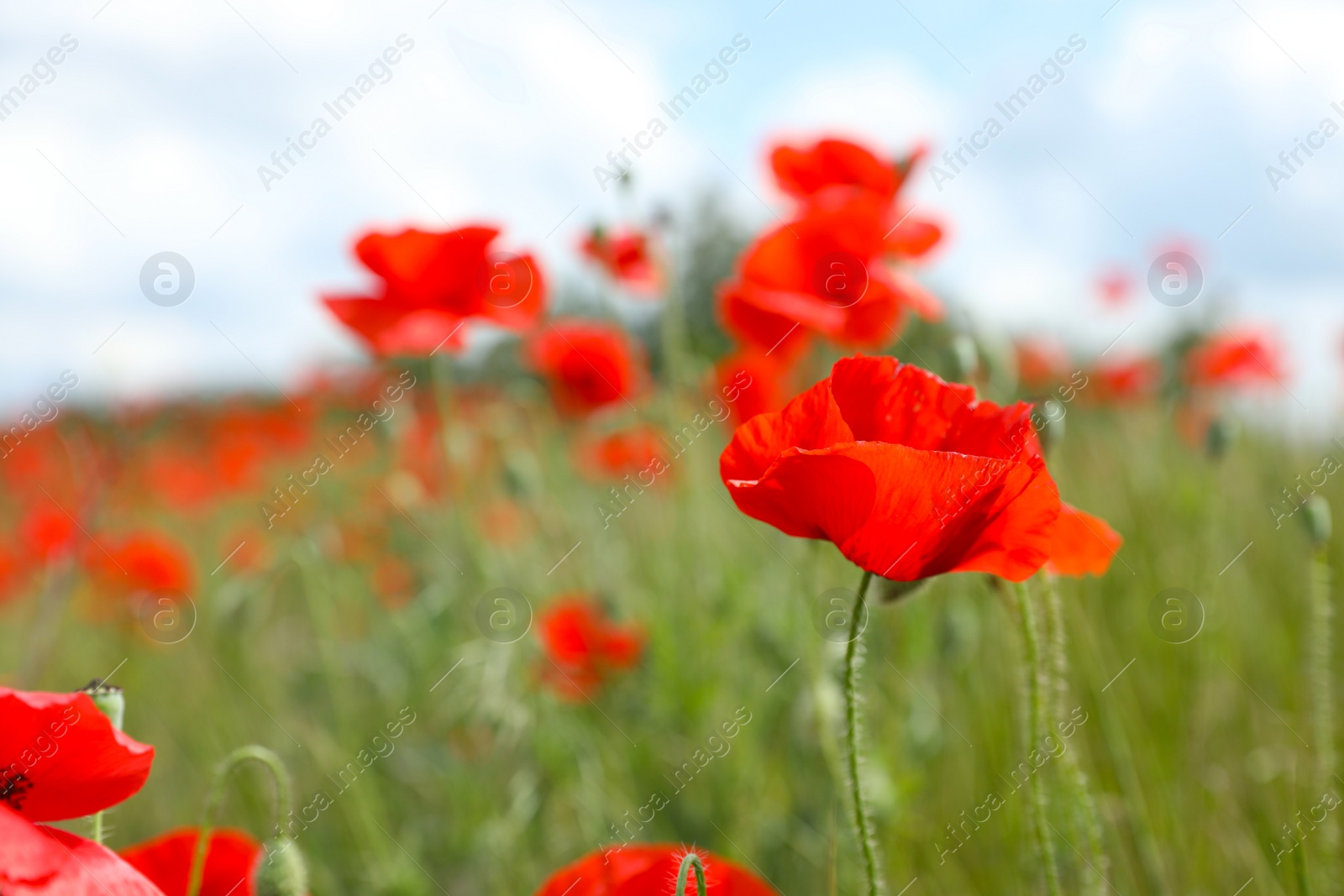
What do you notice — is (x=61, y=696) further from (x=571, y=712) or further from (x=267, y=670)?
(x=267, y=670)

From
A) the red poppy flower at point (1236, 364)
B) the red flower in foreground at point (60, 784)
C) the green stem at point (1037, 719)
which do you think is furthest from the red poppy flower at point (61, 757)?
the red poppy flower at point (1236, 364)

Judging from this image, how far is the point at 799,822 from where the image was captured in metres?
1.64

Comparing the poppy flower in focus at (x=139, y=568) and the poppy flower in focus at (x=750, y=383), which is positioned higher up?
the poppy flower in focus at (x=750, y=383)

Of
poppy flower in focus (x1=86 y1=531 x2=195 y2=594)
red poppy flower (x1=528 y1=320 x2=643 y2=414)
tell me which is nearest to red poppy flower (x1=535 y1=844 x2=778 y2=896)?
red poppy flower (x1=528 y1=320 x2=643 y2=414)

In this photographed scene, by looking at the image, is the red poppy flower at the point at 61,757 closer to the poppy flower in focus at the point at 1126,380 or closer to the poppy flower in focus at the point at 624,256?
the poppy flower in focus at the point at 624,256

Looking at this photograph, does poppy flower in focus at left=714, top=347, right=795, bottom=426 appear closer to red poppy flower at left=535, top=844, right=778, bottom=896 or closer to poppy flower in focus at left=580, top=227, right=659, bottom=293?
poppy flower in focus at left=580, top=227, right=659, bottom=293

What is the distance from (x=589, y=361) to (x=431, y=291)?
62 cm

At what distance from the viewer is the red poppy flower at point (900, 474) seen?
596 mm

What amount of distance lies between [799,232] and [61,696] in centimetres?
104

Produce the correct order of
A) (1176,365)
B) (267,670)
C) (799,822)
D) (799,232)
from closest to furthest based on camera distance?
(799,232) < (799,822) < (267,670) < (1176,365)

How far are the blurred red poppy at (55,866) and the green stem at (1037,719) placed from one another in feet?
1.84

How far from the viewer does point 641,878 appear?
0.67 m

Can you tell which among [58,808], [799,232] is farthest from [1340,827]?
[58,808]

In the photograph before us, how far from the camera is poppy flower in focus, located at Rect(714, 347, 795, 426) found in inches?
72.0
